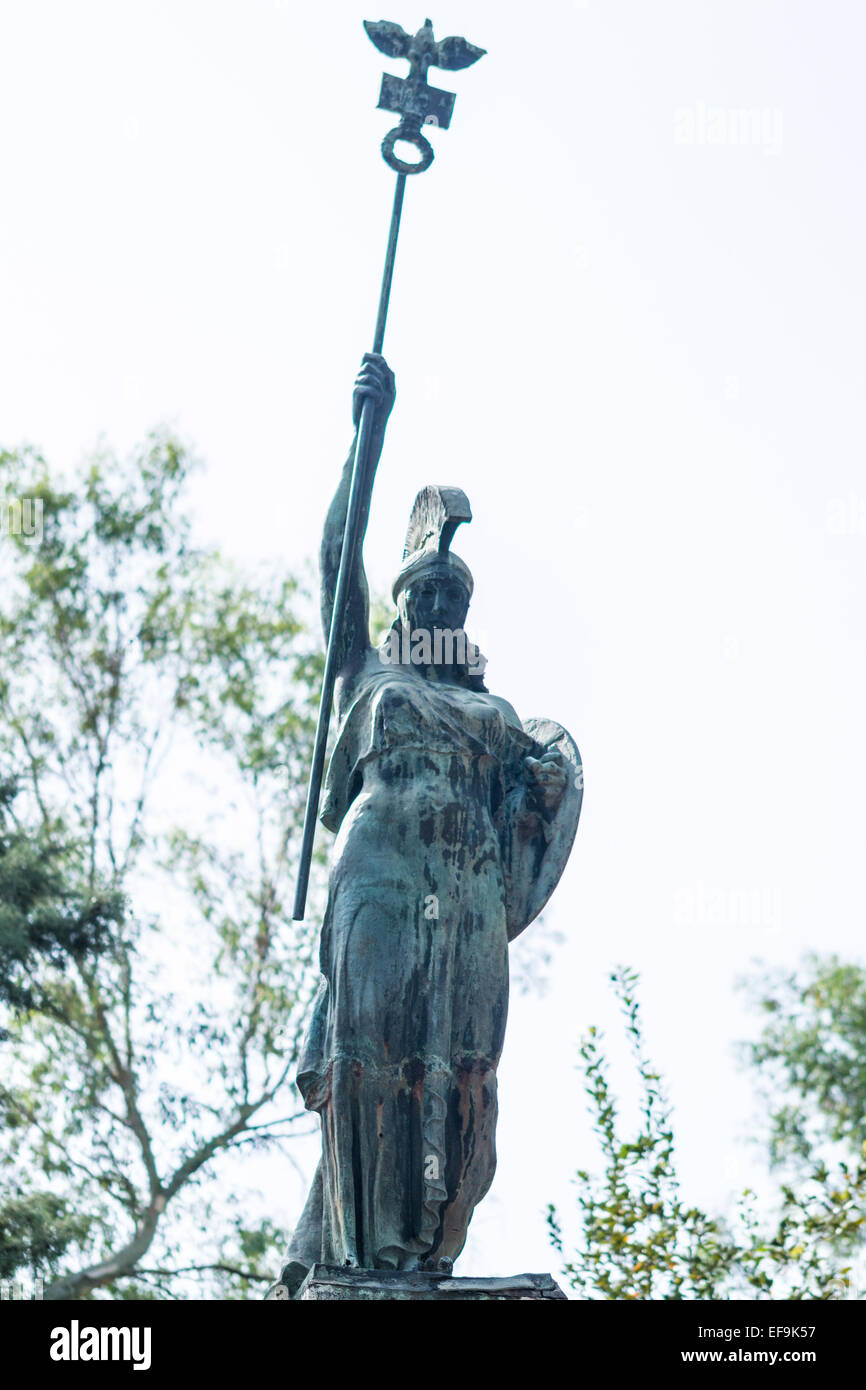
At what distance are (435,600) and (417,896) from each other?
4.57 feet

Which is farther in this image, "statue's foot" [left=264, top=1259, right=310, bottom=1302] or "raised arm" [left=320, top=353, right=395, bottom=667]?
"raised arm" [left=320, top=353, right=395, bottom=667]

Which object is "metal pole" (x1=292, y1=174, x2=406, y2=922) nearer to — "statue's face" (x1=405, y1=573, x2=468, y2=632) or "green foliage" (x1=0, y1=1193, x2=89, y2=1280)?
"statue's face" (x1=405, y1=573, x2=468, y2=632)

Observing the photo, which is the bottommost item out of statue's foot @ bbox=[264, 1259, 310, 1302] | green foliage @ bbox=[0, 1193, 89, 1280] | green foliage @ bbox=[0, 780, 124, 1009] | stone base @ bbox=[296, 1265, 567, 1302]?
stone base @ bbox=[296, 1265, 567, 1302]

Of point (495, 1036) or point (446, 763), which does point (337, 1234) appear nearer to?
point (495, 1036)

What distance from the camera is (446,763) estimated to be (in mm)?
7793

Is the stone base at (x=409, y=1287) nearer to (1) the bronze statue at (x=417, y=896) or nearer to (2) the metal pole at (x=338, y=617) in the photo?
(1) the bronze statue at (x=417, y=896)

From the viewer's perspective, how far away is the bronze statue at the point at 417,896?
7141mm

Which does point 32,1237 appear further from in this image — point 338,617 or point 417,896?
point 417,896

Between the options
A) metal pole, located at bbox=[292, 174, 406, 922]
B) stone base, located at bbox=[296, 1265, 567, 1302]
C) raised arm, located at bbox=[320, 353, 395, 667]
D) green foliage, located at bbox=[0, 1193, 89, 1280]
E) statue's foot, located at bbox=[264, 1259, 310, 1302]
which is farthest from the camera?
green foliage, located at bbox=[0, 1193, 89, 1280]

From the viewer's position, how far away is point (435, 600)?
325 inches

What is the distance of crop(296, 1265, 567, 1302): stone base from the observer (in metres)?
6.53

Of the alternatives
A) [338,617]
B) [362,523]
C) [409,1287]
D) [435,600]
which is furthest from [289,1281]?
[362,523]

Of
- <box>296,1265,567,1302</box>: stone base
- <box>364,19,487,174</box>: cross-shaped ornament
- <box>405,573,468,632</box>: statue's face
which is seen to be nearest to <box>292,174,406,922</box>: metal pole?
<box>405,573,468,632</box>: statue's face
